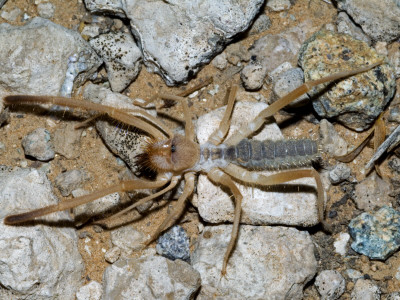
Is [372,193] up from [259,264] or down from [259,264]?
up

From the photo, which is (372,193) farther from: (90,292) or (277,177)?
(90,292)

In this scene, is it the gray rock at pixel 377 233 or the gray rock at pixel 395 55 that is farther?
the gray rock at pixel 395 55

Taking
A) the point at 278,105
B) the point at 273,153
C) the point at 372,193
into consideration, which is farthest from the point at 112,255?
the point at 372,193

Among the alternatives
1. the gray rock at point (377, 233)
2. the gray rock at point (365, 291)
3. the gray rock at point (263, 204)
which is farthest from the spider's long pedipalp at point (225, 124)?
the gray rock at point (365, 291)

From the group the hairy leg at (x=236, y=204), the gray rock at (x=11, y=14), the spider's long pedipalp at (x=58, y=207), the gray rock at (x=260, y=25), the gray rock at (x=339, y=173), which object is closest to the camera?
the spider's long pedipalp at (x=58, y=207)

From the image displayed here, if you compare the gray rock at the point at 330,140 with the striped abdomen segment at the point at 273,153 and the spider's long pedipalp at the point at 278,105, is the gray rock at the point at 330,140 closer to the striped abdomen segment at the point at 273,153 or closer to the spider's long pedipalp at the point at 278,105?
the striped abdomen segment at the point at 273,153

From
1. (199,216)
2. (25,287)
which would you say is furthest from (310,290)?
(25,287)

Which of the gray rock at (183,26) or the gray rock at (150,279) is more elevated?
the gray rock at (183,26)
